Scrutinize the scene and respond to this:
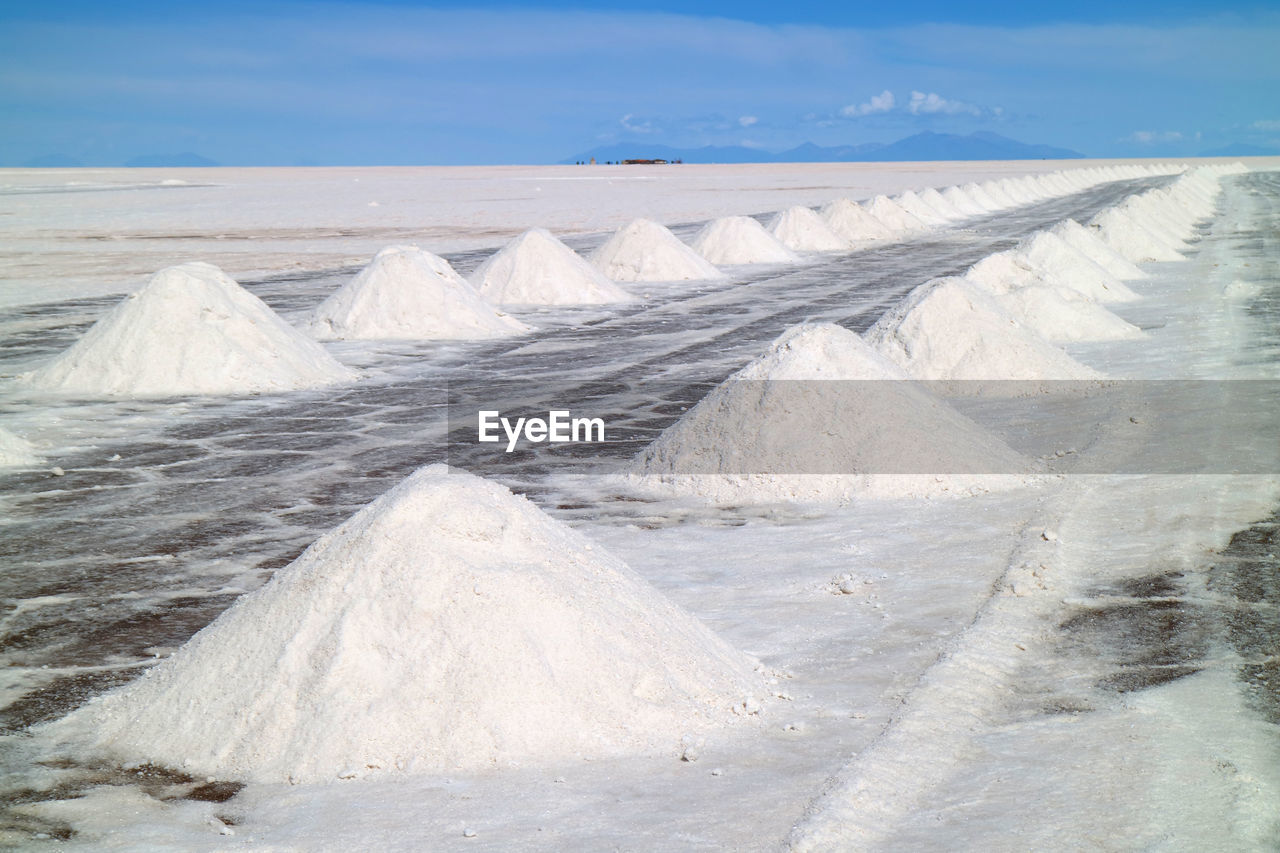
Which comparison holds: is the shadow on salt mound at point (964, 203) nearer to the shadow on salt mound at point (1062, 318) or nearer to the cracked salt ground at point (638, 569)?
the shadow on salt mound at point (1062, 318)

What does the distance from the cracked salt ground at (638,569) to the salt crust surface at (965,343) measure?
227 cm

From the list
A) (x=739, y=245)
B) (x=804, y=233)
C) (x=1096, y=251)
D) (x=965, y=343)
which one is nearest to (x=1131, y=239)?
(x=1096, y=251)

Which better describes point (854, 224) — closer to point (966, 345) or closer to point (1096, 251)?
point (1096, 251)

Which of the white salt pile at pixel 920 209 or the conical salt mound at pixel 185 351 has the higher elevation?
the white salt pile at pixel 920 209

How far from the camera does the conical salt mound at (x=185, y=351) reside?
1163 centimetres

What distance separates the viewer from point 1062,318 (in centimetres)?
1410

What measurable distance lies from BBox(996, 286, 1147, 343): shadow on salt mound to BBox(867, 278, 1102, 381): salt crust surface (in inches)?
114

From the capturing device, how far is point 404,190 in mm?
63031

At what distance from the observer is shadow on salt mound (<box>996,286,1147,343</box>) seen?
13.9m

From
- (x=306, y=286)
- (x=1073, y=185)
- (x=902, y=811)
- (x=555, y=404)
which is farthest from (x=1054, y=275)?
(x=1073, y=185)

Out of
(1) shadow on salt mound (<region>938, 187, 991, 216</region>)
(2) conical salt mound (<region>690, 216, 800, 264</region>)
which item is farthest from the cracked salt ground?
(1) shadow on salt mound (<region>938, 187, 991, 216</region>)

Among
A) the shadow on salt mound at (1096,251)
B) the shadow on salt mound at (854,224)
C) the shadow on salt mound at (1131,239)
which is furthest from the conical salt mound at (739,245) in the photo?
the shadow on salt mound at (1096,251)

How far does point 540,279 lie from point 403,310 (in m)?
3.77

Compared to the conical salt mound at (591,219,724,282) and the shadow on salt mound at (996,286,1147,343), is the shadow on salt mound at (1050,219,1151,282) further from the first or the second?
the conical salt mound at (591,219,724,282)
